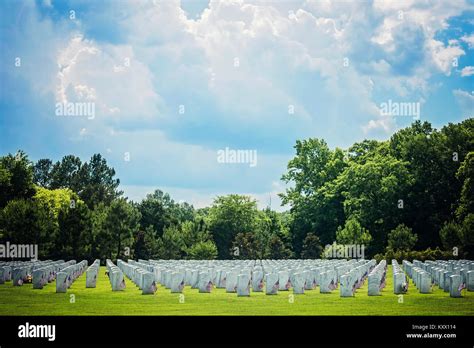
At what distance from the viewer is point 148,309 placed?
21.5 meters

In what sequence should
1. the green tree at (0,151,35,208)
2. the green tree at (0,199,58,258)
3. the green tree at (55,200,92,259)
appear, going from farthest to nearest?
the green tree at (55,200,92,259), the green tree at (0,151,35,208), the green tree at (0,199,58,258)

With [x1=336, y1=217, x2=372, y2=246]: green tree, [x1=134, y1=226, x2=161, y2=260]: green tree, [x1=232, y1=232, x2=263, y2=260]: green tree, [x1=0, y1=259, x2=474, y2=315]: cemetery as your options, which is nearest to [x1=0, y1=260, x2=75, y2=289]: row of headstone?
[x1=0, y1=259, x2=474, y2=315]: cemetery

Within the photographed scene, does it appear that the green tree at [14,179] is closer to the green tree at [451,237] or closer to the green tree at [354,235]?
the green tree at [354,235]

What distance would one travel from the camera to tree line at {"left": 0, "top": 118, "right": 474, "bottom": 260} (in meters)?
50.0

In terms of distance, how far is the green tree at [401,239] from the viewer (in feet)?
185

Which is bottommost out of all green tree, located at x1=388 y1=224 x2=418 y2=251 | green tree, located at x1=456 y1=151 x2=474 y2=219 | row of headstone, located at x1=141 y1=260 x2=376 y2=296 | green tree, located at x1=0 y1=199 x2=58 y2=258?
row of headstone, located at x1=141 y1=260 x2=376 y2=296

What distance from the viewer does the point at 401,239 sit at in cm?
5672

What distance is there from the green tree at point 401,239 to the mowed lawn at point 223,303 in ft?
97.5

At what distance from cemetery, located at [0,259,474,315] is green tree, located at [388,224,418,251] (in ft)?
82.2

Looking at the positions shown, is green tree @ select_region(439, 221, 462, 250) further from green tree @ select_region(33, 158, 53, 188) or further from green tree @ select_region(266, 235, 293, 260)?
green tree @ select_region(33, 158, 53, 188)

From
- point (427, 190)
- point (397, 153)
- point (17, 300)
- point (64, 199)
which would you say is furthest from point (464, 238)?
point (64, 199)

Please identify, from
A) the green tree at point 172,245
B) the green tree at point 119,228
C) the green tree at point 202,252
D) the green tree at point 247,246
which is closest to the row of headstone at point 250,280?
the green tree at point 119,228

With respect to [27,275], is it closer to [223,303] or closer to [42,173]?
[223,303]

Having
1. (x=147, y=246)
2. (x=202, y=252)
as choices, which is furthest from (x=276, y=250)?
(x=147, y=246)
